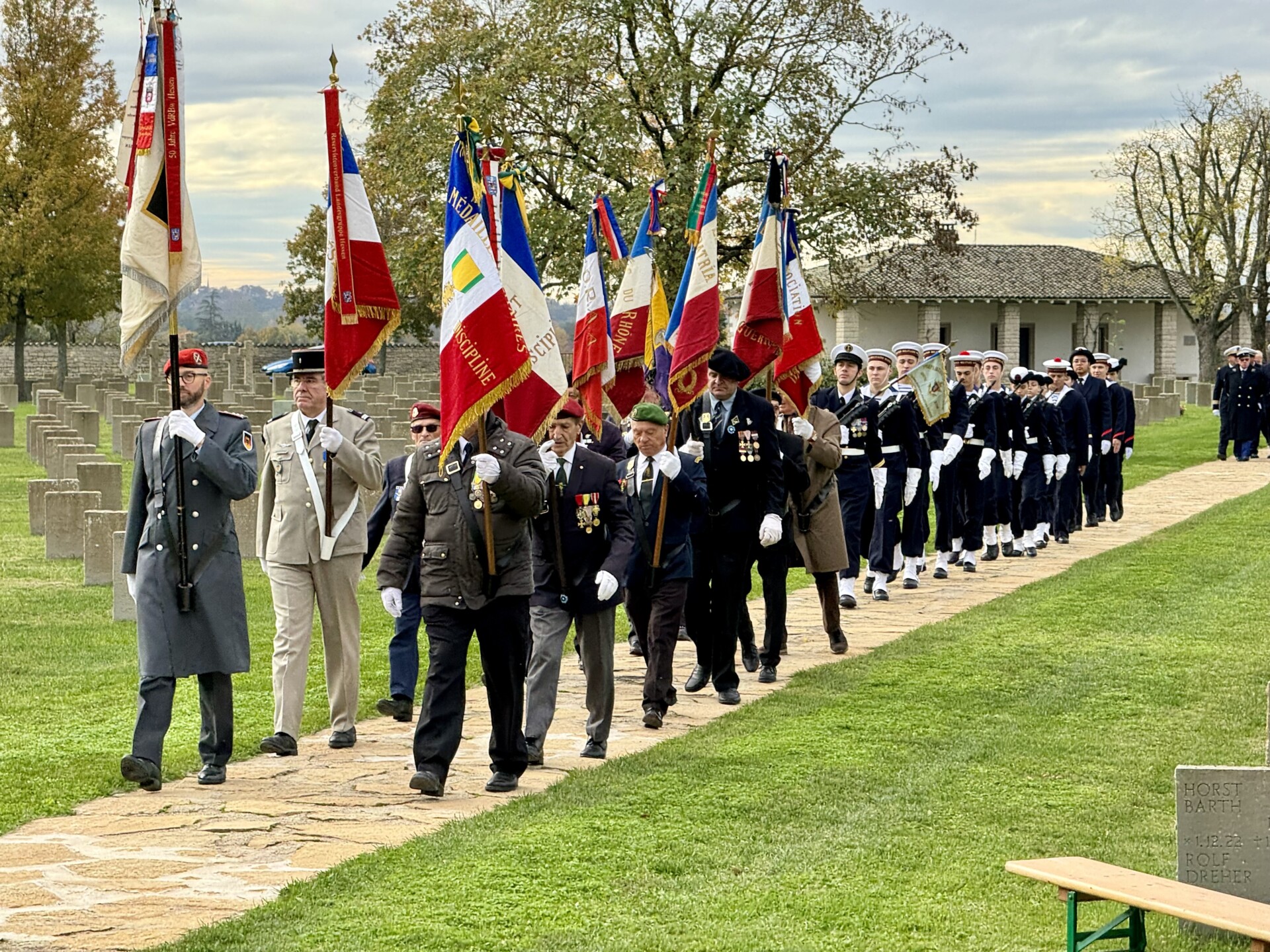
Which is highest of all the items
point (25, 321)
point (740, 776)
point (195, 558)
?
point (25, 321)

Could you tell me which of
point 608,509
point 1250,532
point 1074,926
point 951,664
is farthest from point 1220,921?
point 1250,532

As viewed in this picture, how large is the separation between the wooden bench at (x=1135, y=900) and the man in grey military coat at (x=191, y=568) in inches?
164

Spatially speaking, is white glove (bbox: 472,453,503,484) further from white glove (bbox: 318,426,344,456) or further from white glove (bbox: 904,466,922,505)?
white glove (bbox: 904,466,922,505)

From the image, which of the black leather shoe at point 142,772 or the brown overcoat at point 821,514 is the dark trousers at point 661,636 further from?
the black leather shoe at point 142,772

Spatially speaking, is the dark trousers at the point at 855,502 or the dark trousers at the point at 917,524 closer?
the dark trousers at the point at 855,502

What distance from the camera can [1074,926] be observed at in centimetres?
560

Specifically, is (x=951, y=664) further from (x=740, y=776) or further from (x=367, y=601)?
(x=367, y=601)

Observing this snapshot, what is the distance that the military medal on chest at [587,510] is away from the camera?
896cm

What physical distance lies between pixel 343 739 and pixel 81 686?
2.58 m

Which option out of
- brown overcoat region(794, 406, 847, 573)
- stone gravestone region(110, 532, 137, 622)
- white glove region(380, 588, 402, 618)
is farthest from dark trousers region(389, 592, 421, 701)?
stone gravestone region(110, 532, 137, 622)

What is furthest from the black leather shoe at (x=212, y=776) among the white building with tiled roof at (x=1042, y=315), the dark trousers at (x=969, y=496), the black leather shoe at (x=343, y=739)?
the white building with tiled roof at (x=1042, y=315)

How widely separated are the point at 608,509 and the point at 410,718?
2015 millimetres

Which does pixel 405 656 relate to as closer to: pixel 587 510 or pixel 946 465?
pixel 587 510

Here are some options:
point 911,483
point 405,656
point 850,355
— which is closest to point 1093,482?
point 911,483
